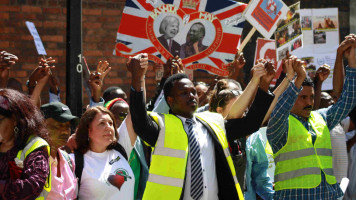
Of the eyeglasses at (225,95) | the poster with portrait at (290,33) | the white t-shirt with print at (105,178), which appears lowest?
the white t-shirt with print at (105,178)

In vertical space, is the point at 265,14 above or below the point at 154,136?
above

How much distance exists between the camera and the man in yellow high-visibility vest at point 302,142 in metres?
5.19

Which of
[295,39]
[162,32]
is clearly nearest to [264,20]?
Answer: [295,39]

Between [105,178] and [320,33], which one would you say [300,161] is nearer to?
[105,178]

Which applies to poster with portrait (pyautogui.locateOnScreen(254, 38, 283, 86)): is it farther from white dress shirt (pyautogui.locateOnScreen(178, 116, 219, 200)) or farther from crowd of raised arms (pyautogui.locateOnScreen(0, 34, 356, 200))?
white dress shirt (pyautogui.locateOnScreen(178, 116, 219, 200))

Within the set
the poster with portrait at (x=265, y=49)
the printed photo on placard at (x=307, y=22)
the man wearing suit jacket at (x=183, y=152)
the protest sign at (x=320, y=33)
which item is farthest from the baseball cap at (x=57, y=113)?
the printed photo on placard at (x=307, y=22)

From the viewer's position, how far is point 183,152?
13.8ft

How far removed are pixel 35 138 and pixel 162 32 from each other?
334 cm

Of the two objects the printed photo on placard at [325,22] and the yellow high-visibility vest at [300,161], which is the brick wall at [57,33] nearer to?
the printed photo on placard at [325,22]

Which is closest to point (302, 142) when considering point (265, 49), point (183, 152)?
point (183, 152)

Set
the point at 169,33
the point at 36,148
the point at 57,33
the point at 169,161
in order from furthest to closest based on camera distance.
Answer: the point at 57,33 → the point at 169,33 → the point at 169,161 → the point at 36,148

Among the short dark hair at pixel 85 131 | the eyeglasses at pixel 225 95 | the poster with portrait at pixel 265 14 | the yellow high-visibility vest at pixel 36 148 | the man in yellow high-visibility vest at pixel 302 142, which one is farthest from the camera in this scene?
the poster with portrait at pixel 265 14

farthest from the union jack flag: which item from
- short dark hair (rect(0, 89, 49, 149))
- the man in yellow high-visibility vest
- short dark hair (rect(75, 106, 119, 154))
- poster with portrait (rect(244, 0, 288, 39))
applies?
short dark hair (rect(0, 89, 49, 149))

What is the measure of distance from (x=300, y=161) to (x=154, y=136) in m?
1.65
